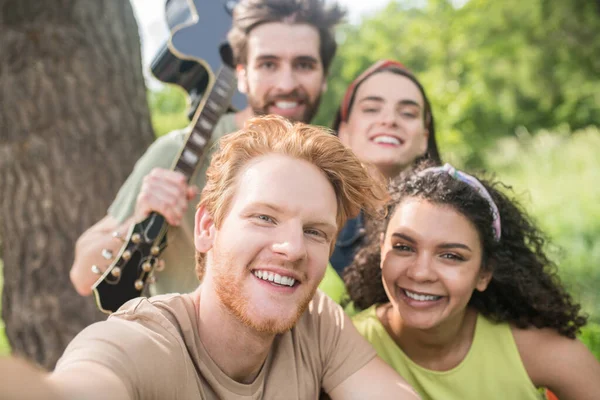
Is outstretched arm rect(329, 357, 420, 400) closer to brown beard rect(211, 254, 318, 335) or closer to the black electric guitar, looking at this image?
brown beard rect(211, 254, 318, 335)

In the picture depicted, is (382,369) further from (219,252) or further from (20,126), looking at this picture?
(20,126)

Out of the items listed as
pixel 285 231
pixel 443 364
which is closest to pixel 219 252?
pixel 285 231

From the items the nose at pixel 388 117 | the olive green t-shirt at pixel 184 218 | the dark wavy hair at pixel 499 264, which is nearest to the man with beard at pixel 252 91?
the olive green t-shirt at pixel 184 218

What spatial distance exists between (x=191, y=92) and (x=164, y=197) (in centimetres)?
81

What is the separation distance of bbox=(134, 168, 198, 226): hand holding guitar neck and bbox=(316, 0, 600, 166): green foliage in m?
9.52

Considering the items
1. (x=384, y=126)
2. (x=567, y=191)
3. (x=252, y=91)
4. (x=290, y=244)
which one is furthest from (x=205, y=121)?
(x=567, y=191)

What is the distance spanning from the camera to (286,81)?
3047mm

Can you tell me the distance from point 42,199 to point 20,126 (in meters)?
0.44

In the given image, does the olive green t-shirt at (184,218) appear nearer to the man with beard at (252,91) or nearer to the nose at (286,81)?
the man with beard at (252,91)

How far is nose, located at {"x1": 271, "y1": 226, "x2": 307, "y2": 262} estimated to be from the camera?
1759 millimetres

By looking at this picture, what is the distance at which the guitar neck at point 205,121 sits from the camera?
2803 millimetres

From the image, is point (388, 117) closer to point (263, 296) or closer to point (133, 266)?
point (133, 266)

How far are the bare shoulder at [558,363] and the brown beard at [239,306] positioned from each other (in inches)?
46.6

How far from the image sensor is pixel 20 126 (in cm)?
375
